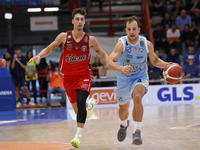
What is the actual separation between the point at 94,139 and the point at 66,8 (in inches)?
445

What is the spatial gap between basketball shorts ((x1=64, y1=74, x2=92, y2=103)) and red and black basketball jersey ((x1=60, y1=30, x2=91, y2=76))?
0.27ft

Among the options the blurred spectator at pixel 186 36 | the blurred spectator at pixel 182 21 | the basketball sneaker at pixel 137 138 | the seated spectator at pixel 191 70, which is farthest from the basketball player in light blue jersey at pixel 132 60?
the blurred spectator at pixel 182 21

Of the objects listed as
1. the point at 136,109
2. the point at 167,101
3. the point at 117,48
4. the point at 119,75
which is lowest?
the point at 167,101

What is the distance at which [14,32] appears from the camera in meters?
19.7

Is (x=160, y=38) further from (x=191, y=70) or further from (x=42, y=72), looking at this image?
(x=42, y=72)

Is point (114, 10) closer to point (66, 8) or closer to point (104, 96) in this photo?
point (66, 8)

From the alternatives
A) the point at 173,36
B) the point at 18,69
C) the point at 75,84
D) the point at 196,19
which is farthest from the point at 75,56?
the point at 196,19

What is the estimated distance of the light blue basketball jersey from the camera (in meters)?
5.57

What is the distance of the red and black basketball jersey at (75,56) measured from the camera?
5.71 m

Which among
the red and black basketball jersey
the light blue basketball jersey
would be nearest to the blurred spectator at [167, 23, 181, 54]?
the light blue basketball jersey

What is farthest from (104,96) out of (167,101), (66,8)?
(66,8)

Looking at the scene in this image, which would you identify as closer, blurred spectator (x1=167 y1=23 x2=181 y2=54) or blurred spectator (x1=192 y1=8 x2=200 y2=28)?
blurred spectator (x1=167 y1=23 x2=181 y2=54)

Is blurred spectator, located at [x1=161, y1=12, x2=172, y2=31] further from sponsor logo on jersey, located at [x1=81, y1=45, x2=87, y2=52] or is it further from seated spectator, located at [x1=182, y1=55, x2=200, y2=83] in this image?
sponsor logo on jersey, located at [x1=81, y1=45, x2=87, y2=52]

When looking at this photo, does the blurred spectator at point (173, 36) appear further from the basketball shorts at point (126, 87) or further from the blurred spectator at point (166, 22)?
the basketball shorts at point (126, 87)
